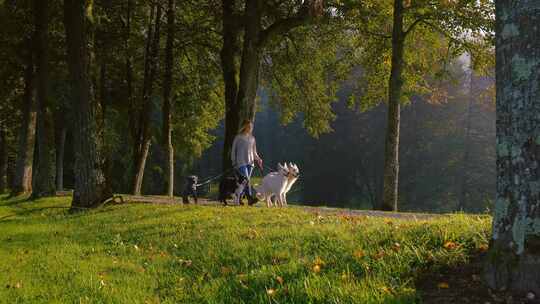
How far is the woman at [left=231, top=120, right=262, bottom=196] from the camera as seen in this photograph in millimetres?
13641

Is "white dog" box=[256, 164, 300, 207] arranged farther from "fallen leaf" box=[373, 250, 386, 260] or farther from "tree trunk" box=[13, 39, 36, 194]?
"tree trunk" box=[13, 39, 36, 194]

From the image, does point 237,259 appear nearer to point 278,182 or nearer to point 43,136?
point 278,182

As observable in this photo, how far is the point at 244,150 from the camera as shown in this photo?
44.9 ft

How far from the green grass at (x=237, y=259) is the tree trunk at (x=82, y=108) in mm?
3889

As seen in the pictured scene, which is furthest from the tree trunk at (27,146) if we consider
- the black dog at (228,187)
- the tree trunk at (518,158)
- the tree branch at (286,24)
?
the tree trunk at (518,158)

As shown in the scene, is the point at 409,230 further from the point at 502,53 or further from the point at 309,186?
the point at 309,186

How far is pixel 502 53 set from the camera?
4484 mm

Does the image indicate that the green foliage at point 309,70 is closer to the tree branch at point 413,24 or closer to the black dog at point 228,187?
the tree branch at point 413,24

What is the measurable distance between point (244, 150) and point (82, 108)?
5.04 meters

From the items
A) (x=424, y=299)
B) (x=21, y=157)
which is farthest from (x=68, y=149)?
(x=424, y=299)

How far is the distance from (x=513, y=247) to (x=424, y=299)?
84cm

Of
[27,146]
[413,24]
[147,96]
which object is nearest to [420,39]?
[413,24]

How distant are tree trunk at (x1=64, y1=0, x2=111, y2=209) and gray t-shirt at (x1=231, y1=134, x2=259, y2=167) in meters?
4.35

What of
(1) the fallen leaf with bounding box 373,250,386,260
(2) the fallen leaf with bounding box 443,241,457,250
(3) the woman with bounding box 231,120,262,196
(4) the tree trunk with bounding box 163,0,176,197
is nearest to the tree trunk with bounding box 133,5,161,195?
(4) the tree trunk with bounding box 163,0,176,197
